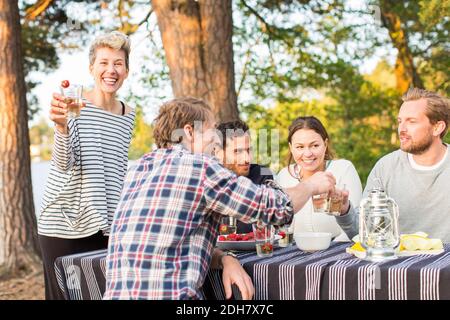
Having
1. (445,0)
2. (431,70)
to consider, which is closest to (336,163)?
(445,0)

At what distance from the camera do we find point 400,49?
8.65m

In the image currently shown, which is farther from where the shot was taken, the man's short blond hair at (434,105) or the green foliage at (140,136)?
the green foliage at (140,136)

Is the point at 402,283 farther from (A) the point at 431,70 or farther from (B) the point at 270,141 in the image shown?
(A) the point at 431,70

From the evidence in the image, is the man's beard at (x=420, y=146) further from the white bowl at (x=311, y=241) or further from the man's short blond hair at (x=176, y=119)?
the man's short blond hair at (x=176, y=119)

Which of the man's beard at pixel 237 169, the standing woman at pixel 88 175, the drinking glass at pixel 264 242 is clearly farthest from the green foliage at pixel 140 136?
the drinking glass at pixel 264 242

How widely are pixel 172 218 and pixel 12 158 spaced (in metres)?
4.75

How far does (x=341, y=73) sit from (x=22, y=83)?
4.14 metres

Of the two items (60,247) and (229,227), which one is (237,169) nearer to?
(229,227)

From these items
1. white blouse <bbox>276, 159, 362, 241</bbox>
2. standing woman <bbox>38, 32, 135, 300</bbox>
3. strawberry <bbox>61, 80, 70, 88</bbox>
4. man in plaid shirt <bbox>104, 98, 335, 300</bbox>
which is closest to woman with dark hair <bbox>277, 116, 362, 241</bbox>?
white blouse <bbox>276, 159, 362, 241</bbox>

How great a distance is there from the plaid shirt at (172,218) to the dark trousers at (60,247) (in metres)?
0.98

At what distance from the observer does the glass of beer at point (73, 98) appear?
8.13 ft

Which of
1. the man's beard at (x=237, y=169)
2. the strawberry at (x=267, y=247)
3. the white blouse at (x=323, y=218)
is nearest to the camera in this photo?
the strawberry at (x=267, y=247)

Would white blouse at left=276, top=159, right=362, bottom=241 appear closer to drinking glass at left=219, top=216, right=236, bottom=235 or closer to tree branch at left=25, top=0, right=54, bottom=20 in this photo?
drinking glass at left=219, top=216, right=236, bottom=235

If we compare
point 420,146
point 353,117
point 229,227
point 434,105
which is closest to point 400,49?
point 353,117
